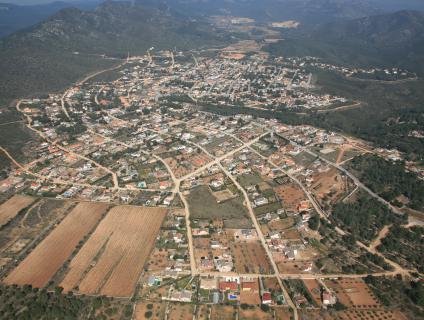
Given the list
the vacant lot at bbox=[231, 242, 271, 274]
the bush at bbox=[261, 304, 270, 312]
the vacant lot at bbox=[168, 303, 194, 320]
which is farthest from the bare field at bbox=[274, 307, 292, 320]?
the vacant lot at bbox=[168, 303, 194, 320]

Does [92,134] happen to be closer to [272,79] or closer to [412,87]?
[272,79]

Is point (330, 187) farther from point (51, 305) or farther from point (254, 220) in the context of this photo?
point (51, 305)

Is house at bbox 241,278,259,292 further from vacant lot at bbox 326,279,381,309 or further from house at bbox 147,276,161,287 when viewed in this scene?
house at bbox 147,276,161,287

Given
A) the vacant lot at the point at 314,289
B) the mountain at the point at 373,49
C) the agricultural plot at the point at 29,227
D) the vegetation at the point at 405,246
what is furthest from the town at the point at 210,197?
the mountain at the point at 373,49

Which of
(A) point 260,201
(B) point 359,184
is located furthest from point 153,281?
(B) point 359,184

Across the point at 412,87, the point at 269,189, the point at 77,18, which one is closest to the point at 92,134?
the point at 269,189

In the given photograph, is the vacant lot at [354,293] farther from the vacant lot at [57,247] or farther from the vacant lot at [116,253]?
the vacant lot at [57,247]
